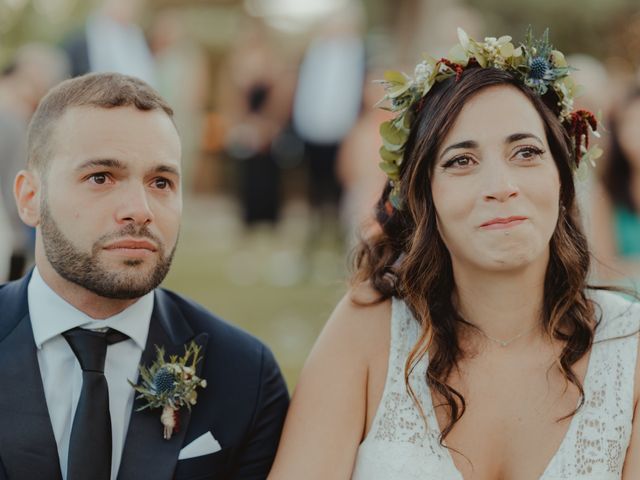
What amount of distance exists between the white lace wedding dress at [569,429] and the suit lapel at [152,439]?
0.63m

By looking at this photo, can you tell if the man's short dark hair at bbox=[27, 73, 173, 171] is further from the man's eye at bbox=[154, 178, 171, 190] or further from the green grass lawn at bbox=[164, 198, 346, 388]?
the green grass lawn at bbox=[164, 198, 346, 388]

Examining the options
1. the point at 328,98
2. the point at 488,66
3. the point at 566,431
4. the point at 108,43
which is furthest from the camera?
the point at 328,98

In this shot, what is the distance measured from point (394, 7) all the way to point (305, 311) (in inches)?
295

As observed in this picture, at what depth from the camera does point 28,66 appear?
8.89m

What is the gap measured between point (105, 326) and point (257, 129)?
8.00 meters

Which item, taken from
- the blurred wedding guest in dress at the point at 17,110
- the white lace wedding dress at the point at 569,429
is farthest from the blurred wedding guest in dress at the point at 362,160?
the white lace wedding dress at the point at 569,429

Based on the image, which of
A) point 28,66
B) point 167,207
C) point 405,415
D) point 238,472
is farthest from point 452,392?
point 28,66

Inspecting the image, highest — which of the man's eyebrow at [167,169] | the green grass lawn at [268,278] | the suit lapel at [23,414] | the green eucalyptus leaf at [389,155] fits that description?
the green eucalyptus leaf at [389,155]

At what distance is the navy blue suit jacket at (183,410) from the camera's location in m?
2.70

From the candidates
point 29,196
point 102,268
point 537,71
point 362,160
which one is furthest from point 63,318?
point 362,160

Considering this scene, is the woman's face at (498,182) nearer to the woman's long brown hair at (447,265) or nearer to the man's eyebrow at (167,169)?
the woman's long brown hair at (447,265)

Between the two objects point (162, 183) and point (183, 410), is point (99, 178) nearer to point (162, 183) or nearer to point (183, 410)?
point (162, 183)

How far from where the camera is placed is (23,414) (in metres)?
2.71

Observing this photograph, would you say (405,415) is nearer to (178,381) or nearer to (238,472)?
(238,472)
